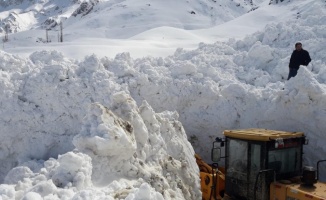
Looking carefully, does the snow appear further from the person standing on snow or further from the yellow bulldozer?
the yellow bulldozer

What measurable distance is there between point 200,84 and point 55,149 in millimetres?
3451

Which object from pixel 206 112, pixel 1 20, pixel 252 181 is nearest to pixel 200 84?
pixel 206 112

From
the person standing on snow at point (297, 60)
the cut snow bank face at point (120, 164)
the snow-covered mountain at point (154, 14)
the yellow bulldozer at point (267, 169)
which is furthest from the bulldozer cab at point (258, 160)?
the snow-covered mountain at point (154, 14)

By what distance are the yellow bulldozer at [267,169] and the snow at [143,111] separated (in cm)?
65

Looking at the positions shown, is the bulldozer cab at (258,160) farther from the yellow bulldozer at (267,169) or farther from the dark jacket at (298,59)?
the dark jacket at (298,59)

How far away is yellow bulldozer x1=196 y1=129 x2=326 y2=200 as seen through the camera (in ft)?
18.1

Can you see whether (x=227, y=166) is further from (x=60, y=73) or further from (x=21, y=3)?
(x=21, y=3)

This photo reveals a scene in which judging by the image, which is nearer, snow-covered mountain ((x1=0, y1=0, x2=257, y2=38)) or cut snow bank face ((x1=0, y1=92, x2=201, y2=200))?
cut snow bank face ((x1=0, y1=92, x2=201, y2=200))

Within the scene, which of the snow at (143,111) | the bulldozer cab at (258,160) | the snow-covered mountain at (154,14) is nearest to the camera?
the snow at (143,111)

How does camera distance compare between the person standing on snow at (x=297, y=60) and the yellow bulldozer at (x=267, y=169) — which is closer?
the yellow bulldozer at (x=267, y=169)

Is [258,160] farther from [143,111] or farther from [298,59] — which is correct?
[298,59]

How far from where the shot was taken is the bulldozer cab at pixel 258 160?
5.62 m

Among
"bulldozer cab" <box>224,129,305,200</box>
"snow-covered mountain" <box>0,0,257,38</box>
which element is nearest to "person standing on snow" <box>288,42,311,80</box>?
"bulldozer cab" <box>224,129,305,200</box>

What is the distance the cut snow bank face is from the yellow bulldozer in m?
0.63
